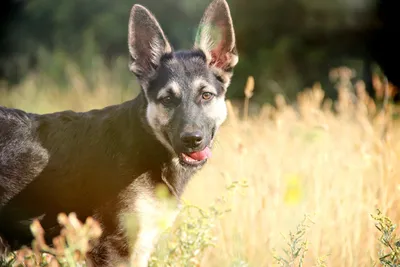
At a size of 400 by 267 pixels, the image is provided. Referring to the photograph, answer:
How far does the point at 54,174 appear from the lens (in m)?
4.34

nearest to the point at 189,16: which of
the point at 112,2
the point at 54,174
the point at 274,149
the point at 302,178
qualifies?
the point at 112,2

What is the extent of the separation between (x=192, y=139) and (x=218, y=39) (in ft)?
3.09

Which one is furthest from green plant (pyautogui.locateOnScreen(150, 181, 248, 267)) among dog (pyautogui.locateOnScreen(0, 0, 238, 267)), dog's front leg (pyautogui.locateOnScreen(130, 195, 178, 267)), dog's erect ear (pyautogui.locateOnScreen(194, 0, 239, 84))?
dog's erect ear (pyautogui.locateOnScreen(194, 0, 239, 84))

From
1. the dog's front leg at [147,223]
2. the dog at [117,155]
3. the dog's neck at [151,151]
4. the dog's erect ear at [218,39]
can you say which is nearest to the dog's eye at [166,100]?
the dog at [117,155]

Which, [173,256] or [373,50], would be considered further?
[373,50]

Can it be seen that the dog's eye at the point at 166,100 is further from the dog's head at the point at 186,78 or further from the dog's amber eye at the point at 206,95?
the dog's amber eye at the point at 206,95

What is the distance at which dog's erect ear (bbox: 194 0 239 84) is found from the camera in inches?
179

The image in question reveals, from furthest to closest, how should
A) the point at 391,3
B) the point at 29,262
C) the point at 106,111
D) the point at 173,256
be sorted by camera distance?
1. the point at 391,3
2. the point at 106,111
3. the point at 29,262
4. the point at 173,256

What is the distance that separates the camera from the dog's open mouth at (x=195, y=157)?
4336 mm

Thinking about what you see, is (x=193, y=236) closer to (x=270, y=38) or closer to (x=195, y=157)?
(x=195, y=157)

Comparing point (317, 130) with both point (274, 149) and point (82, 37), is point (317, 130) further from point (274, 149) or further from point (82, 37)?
point (82, 37)

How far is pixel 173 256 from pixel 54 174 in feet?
3.63

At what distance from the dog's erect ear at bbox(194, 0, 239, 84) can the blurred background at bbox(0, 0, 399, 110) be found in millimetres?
6236

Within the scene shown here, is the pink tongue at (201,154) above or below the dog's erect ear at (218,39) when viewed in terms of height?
below
